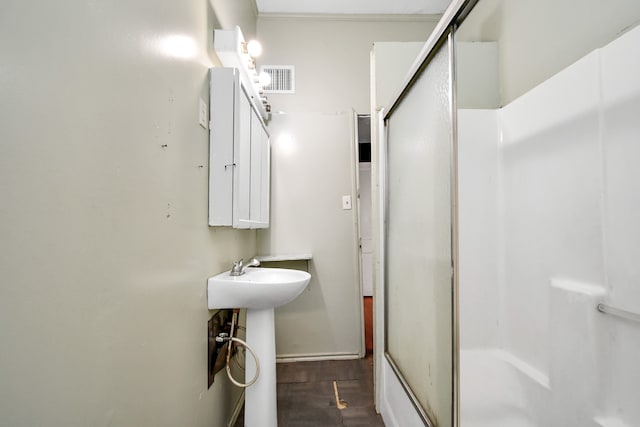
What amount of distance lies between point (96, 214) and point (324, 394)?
1.72 metres

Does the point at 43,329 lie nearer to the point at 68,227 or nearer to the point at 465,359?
the point at 68,227

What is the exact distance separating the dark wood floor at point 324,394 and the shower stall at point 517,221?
200 millimetres

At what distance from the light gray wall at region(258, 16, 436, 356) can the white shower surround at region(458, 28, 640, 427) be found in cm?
111

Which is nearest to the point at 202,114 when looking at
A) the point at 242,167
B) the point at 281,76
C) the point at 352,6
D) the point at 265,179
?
the point at 242,167

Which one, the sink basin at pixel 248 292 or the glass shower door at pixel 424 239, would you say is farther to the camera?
the sink basin at pixel 248 292

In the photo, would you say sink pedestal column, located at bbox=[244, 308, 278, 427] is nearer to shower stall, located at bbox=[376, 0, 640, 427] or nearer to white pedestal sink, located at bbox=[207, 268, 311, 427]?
white pedestal sink, located at bbox=[207, 268, 311, 427]

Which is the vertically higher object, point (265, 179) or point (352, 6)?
point (352, 6)

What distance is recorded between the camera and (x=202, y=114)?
44.9 inches

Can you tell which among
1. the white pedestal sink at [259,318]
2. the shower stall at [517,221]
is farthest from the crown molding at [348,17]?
the white pedestal sink at [259,318]

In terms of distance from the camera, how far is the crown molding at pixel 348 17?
2348 mm

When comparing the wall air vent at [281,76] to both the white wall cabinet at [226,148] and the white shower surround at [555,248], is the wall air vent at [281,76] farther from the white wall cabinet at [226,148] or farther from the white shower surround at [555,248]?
the white shower surround at [555,248]

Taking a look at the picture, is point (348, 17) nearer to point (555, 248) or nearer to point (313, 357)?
point (555, 248)

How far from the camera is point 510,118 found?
1.31 m

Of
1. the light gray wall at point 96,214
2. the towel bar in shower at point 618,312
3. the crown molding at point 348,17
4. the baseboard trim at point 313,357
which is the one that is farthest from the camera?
the crown molding at point 348,17
